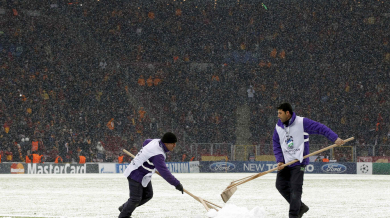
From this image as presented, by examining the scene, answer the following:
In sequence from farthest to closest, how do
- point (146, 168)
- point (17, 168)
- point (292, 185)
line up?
1. point (17, 168)
2. point (292, 185)
3. point (146, 168)

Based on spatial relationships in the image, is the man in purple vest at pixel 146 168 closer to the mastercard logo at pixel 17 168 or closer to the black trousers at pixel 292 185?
the black trousers at pixel 292 185

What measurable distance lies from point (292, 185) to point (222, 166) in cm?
2577

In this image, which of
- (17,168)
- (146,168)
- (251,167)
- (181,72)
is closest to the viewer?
(146,168)

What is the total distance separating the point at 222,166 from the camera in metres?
34.4

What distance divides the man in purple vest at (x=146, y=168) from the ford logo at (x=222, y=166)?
25854 mm

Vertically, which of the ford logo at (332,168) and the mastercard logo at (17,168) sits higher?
the mastercard logo at (17,168)

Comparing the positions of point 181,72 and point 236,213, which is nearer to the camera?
point 236,213

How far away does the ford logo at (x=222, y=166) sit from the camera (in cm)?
3431

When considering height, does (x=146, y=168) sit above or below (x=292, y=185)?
above

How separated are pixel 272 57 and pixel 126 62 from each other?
11001mm

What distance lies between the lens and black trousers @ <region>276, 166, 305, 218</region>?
A: 8.71 meters

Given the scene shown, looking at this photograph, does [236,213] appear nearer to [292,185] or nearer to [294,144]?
[292,185]

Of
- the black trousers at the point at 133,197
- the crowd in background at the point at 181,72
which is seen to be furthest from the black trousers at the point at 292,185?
the crowd in background at the point at 181,72

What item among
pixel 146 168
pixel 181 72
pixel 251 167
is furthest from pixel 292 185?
pixel 181 72
